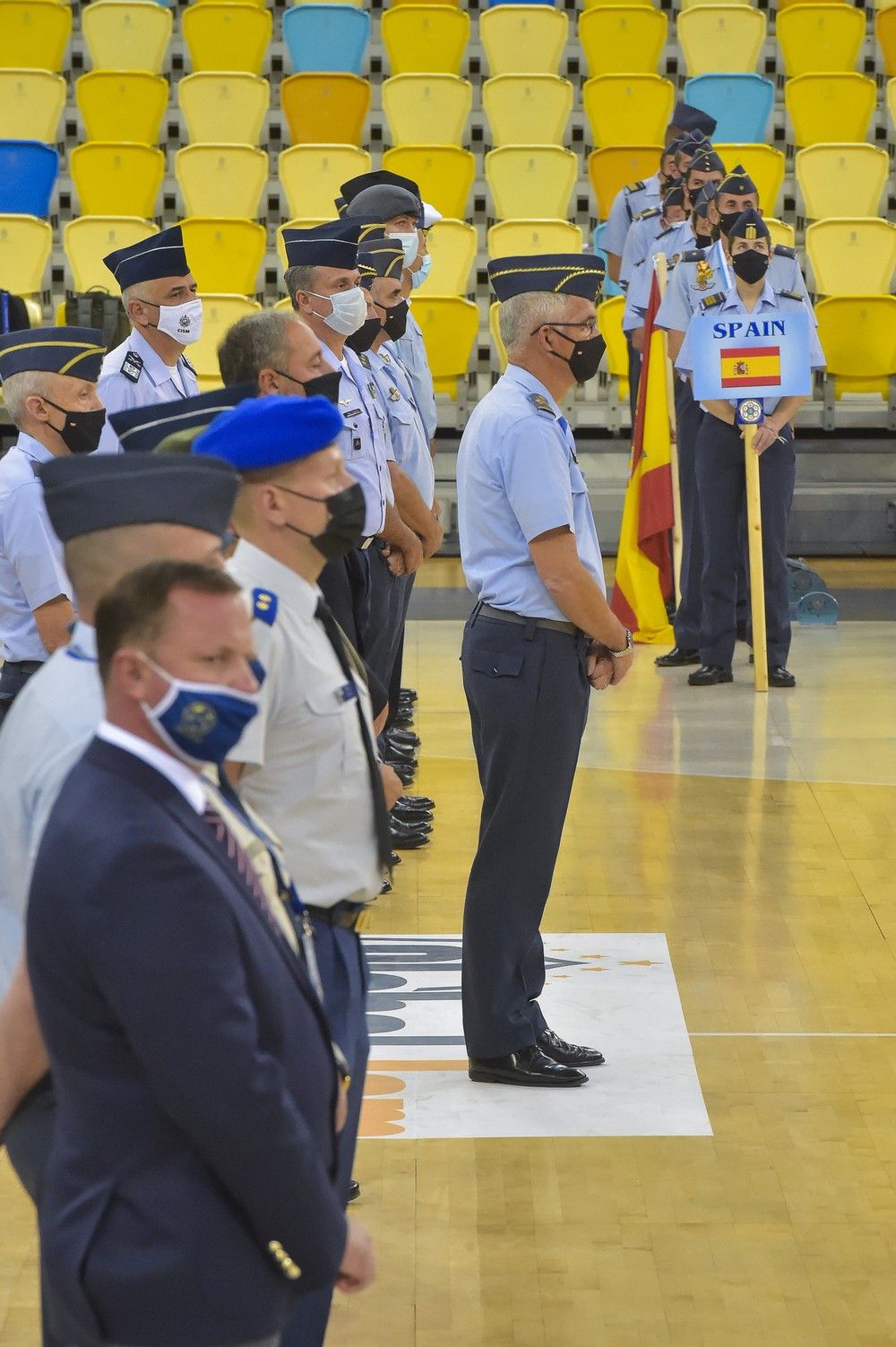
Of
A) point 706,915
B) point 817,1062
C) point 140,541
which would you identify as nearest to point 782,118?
point 706,915

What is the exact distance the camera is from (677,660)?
7949 mm

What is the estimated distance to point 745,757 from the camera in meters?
6.38

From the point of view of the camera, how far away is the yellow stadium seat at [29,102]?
10812mm

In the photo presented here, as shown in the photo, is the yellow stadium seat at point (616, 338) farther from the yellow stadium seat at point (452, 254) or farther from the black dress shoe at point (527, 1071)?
the black dress shoe at point (527, 1071)

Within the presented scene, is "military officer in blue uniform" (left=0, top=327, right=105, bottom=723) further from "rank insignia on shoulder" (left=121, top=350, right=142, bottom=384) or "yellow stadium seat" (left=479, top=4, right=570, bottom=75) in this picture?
"yellow stadium seat" (left=479, top=4, right=570, bottom=75)

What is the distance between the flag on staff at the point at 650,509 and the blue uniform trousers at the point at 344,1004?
5971mm

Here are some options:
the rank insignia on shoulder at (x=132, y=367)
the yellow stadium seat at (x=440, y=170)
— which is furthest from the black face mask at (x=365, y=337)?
the yellow stadium seat at (x=440, y=170)

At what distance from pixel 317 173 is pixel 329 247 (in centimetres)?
607

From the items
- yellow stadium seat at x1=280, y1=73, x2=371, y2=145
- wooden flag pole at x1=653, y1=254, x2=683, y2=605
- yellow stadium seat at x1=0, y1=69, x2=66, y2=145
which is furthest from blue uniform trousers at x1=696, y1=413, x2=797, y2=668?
yellow stadium seat at x1=0, y1=69, x2=66, y2=145

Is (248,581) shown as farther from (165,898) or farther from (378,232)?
(378,232)

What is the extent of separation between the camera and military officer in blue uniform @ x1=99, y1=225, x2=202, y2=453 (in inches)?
183

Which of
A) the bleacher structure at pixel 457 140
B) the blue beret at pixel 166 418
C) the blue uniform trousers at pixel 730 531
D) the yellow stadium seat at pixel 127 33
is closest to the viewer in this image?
the blue beret at pixel 166 418

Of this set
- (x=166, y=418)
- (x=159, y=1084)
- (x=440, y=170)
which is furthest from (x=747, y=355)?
(x=159, y=1084)

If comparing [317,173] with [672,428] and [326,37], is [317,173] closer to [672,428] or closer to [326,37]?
[326,37]
